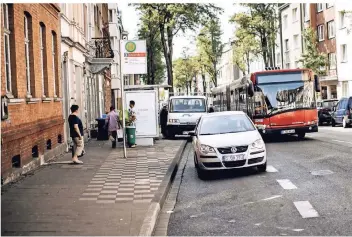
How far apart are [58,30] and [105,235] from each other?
14.6 meters

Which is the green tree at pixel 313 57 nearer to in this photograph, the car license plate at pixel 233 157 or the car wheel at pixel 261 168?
the car wheel at pixel 261 168

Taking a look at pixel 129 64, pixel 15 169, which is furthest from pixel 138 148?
pixel 15 169

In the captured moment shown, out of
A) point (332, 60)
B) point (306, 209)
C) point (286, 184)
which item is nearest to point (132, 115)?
point (286, 184)

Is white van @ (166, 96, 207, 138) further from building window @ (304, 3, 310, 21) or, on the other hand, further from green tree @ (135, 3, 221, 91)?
building window @ (304, 3, 310, 21)

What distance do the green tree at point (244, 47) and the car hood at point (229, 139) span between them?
43695 millimetres

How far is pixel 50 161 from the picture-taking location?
1683 centimetres

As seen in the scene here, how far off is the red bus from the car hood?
9.43m

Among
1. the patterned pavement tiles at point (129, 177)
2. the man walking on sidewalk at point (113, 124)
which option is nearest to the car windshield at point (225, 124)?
the patterned pavement tiles at point (129, 177)

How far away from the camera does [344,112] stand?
34.5 m

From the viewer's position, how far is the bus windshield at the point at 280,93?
23281 mm

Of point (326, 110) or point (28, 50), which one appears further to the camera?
point (326, 110)

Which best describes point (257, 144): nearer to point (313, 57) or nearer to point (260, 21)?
point (313, 57)

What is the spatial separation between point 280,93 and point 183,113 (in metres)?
6.60

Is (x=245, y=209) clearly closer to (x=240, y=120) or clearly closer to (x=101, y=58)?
(x=240, y=120)
